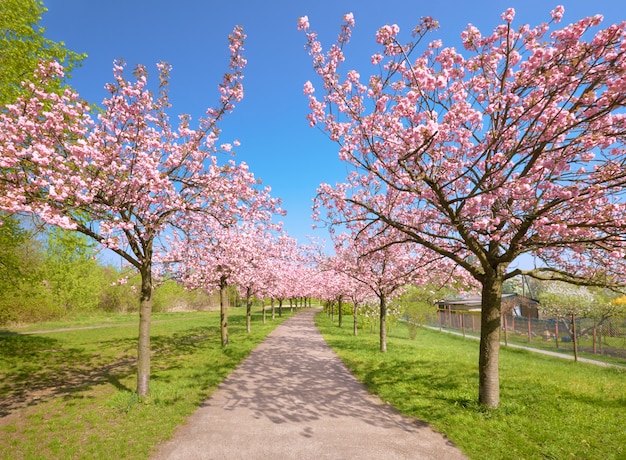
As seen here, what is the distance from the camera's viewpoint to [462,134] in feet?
21.1

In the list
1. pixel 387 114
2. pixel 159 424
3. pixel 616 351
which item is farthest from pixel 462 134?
pixel 616 351

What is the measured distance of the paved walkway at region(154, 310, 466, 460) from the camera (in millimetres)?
5262

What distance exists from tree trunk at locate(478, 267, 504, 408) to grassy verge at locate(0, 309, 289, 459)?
6847 mm

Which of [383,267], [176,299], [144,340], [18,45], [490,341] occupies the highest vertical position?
[18,45]

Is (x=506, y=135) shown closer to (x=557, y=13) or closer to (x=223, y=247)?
(x=557, y=13)

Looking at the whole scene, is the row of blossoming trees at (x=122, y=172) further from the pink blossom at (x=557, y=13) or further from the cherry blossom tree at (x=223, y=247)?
the pink blossom at (x=557, y=13)

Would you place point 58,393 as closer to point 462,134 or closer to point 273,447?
point 273,447

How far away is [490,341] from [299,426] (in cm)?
488

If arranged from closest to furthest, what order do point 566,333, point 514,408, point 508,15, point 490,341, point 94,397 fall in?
point 508,15
point 514,408
point 490,341
point 94,397
point 566,333

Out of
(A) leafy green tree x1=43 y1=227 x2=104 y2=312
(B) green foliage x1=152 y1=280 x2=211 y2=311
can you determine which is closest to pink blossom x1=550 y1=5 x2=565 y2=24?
(A) leafy green tree x1=43 y1=227 x2=104 y2=312

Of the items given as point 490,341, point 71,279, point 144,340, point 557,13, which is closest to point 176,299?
point 71,279

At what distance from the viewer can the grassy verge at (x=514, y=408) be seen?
5.50 meters

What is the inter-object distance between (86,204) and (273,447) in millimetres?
6161

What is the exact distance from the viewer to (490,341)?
7.50 meters
